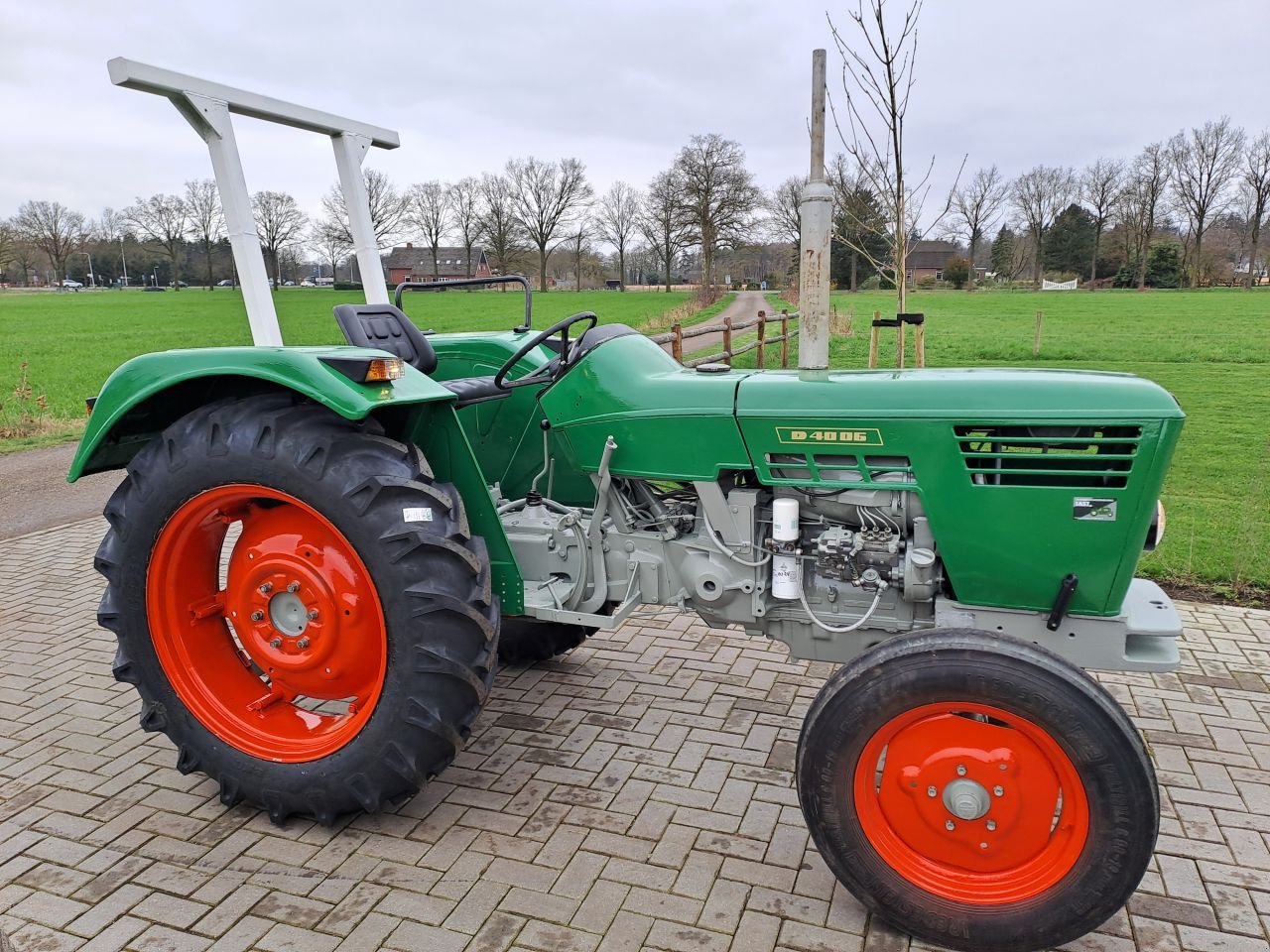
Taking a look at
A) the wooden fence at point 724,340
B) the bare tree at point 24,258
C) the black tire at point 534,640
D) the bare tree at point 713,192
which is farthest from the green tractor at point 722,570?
the bare tree at point 24,258

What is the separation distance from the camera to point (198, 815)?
2643mm

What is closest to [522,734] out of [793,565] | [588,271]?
[793,565]

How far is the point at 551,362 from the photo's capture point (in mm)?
3012

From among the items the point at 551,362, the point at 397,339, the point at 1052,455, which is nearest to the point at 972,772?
the point at 1052,455

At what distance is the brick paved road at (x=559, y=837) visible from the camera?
83.7 inches

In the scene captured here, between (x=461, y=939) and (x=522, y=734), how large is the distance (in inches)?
40.3

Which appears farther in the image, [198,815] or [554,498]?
[554,498]

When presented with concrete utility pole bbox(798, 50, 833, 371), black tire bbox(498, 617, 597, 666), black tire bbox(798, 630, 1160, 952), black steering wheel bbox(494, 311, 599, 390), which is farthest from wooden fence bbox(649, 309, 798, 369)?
black tire bbox(798, 630, 1160, 952)

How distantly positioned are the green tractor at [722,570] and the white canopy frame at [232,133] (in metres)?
0.30

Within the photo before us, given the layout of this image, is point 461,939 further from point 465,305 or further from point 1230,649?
point 465,305

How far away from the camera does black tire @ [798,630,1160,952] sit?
1.88 meters

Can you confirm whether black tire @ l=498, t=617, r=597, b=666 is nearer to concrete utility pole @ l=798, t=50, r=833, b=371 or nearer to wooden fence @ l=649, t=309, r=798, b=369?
concrete utility pole @ l=798, t=50, r=833, b=371

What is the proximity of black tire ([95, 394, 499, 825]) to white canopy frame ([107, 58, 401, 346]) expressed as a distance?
1.42 ft

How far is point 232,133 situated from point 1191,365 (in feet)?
50.9
